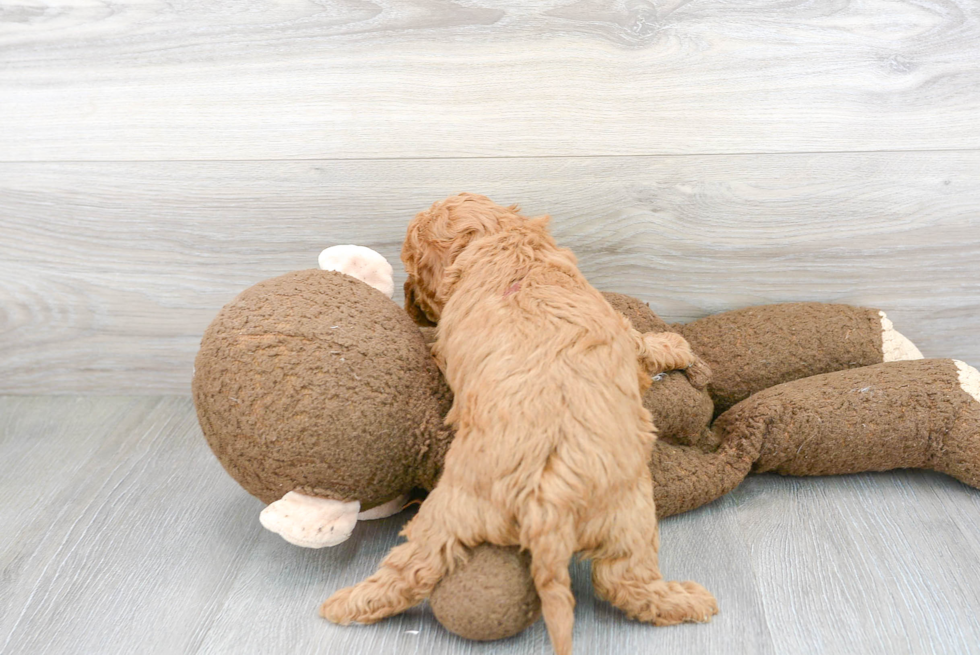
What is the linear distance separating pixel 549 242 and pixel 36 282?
3.11 feet

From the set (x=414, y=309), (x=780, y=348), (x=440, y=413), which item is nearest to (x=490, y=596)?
(x=440, y=413)

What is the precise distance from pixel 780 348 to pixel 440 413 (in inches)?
22.3

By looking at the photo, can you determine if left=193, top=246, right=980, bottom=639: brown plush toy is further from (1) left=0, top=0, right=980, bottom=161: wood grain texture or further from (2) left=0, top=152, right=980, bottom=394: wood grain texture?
(1) left=0, top=0, right=980, bottom=161: wood grain texture

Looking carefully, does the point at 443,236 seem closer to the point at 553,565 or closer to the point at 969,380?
the point at 553,565

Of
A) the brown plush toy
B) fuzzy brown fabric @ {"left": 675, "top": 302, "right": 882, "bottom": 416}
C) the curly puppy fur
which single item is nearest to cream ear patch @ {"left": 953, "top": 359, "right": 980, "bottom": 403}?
the brown plush toy

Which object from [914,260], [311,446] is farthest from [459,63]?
[914,260]

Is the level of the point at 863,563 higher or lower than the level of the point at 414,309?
lower

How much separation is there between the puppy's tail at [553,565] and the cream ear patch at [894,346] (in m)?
0.71

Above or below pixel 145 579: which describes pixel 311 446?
above

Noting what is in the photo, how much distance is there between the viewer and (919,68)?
120cm

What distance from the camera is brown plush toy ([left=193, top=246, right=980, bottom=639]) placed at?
92 centimetres

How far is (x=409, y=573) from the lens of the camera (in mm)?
856

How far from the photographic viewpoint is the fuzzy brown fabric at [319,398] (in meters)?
0.92

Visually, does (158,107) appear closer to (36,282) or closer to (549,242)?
(36,282)
